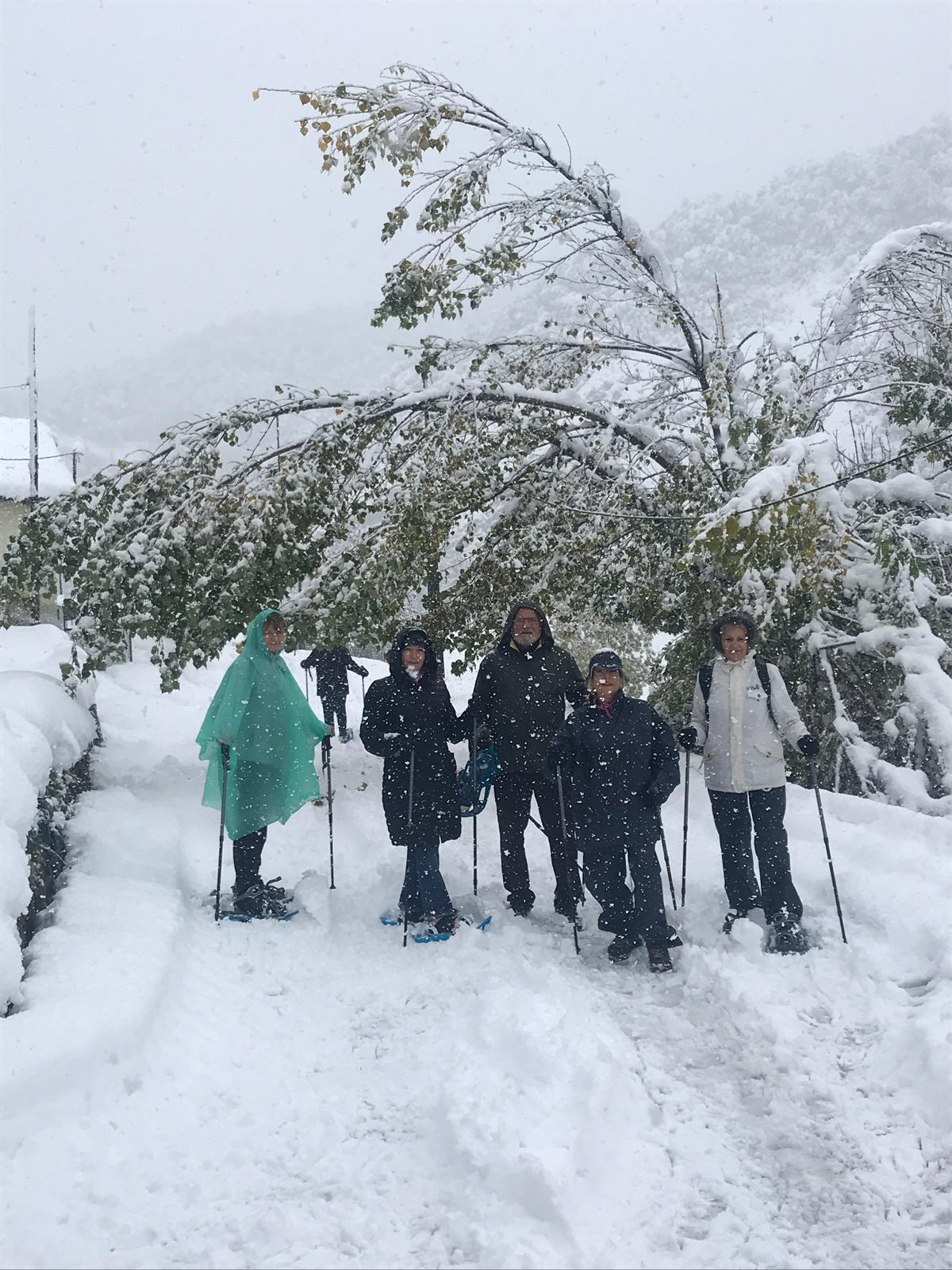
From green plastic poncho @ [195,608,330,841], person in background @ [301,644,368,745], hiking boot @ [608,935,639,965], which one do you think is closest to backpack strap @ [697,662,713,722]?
hiking boot @ [608,935,639,965]

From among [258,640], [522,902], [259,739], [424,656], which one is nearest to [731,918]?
[522,902]

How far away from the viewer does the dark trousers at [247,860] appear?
5.90 metres

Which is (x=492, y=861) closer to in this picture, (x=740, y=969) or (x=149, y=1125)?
(x=740, y=969)

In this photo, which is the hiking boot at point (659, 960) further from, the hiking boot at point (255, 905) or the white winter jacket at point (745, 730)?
the hiking boot at point (255, 905)

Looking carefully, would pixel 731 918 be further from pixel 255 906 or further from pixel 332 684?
pixel 332 684

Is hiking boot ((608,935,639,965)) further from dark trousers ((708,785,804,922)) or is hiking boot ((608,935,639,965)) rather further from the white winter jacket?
the white winter jacket

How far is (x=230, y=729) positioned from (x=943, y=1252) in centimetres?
435

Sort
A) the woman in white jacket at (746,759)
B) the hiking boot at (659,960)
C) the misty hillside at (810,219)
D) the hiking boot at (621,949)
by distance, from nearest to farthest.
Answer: the hiking boot at (659,960), the hiking boot at (621,949), the woman in white jacket at (746,759), the misty hillside at (810,219)

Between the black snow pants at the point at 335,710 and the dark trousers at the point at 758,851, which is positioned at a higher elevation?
the black snow pants at the point at 335,710

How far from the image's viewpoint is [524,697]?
18.6 feet

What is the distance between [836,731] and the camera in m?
7.80

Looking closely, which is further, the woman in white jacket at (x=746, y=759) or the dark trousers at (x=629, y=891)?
the woman in white jacket at (x=746, y=759)

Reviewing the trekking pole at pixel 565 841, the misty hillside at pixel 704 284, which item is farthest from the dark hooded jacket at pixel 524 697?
the misty hillside at pixel 704 284

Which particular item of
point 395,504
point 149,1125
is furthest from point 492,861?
point 149,1125
